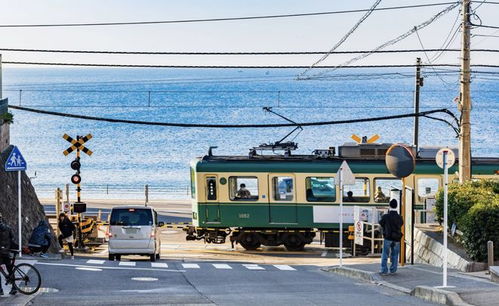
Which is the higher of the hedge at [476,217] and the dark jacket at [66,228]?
the hedge at [476,217]

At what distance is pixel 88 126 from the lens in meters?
156

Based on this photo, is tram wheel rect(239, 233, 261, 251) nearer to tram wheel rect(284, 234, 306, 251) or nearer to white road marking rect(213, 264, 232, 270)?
tram wheel rect(284, 234, 306, 251)

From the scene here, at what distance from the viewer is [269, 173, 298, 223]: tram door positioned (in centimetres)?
3441

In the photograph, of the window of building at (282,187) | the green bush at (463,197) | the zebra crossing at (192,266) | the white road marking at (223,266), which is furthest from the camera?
the window of building at (282,187)

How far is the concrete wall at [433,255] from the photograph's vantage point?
832 inches

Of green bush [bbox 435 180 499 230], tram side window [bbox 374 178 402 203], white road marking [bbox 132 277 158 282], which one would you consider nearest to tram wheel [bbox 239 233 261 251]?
tram side window [bbox 374 178 402 203]

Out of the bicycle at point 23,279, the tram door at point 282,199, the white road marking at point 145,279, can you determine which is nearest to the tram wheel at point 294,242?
the tram door at point 282,199

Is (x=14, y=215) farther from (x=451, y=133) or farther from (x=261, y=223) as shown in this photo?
(x=451, y=133)

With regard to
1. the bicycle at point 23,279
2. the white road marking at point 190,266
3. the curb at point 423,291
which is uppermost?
the bicycle at point 23,279

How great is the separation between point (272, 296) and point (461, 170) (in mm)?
9539

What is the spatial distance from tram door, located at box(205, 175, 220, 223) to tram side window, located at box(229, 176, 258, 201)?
53cm

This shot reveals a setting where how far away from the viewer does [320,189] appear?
114 ft

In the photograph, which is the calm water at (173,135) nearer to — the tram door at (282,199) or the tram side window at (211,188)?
the tram side window at (211,188)

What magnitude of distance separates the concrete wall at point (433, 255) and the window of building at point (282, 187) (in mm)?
8270
